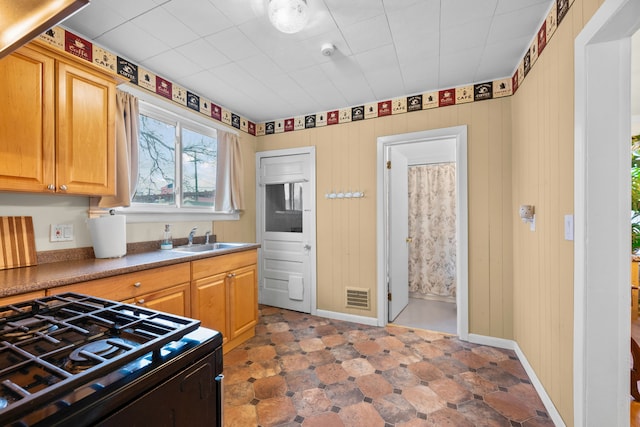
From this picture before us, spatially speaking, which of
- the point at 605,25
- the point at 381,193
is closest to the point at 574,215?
the point at 605,25

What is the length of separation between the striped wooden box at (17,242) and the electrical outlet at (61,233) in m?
0.11

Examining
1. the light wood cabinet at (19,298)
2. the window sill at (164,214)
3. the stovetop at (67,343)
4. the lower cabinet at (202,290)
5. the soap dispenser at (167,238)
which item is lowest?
the lower cabinet at (202,290)

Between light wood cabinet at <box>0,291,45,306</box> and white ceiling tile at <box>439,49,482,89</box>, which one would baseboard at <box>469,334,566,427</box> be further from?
light wood cabinet at <box>0,291,45,306</box>

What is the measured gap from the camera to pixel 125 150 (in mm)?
2207

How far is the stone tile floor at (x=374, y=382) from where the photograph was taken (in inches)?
69.1

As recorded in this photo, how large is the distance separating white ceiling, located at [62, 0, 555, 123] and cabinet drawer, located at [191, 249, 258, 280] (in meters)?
1.63

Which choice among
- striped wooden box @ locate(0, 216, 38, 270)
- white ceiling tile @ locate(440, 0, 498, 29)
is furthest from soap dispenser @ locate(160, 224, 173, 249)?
white ceiling tile @ locate(440, 0, 498, 29)

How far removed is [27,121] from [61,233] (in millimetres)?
750

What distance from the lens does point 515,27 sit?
194 centimetres

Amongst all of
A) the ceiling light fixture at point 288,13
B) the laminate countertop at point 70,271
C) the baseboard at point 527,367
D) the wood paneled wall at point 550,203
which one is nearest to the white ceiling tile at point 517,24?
the wood paneled wall at point 550,203

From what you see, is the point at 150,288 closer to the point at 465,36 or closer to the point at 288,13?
the point at 288,13

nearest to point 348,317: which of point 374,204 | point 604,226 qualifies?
point 374,204

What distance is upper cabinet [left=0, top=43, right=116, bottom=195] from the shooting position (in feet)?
4.94

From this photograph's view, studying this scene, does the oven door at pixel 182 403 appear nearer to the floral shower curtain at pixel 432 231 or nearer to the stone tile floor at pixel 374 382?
the stone tile floor at pixel 374 382
